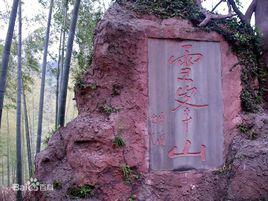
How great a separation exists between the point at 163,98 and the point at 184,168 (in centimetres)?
80

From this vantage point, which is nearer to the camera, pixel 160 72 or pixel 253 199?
pixel 253 199

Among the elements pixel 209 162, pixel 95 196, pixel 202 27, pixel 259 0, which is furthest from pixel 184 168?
pixel 259 0

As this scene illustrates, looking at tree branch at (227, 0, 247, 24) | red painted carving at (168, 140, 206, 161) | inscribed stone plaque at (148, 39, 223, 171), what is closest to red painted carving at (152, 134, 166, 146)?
inscribed stone plaque at (148, 39, 223, 171)

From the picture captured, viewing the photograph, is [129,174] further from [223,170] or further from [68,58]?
[68,58]

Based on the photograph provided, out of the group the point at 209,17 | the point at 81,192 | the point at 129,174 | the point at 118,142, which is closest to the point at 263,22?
the point at 209,17

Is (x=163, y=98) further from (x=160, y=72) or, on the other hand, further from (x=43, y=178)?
(x=43, y=178)

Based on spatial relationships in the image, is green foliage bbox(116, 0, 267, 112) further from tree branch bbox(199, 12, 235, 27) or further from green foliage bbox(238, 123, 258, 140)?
green foliage bbox(238, 123, 258, 140)

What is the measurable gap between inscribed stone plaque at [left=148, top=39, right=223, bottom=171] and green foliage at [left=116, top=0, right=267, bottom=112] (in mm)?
368

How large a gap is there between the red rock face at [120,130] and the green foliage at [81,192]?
4cm

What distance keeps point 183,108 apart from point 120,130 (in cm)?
75

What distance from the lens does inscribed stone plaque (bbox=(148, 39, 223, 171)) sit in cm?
363

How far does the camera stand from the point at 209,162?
371 cm

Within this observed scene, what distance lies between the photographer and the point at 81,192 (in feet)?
10.8

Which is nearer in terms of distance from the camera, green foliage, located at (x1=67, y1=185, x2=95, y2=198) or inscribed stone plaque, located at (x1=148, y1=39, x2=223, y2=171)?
green foliage, located at (x1=67, y1=185, x2=95, y2=198)
